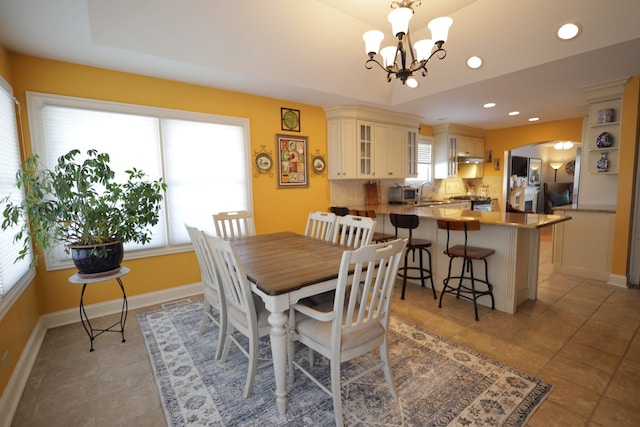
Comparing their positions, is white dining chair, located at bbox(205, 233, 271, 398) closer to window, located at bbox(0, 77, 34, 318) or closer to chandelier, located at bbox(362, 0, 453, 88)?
window, located at bbox(0, 77, 34, 318)

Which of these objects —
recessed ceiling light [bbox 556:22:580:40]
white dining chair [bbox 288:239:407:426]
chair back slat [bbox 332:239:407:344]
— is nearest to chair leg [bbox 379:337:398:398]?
white dining chair [bbox 288:239:407:426]

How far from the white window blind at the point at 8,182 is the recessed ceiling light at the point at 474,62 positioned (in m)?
4.35

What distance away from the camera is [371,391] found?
6.17 ft

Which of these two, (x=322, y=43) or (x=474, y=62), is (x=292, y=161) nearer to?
(x=322, y=43)

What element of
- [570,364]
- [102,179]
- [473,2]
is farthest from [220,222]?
[473,2]

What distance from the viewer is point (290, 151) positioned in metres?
4.29

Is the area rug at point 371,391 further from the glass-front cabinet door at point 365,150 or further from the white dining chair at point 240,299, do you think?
the glass-front cabinet door at point 365,150

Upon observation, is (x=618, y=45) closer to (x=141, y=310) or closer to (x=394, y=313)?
(x=394, y=313)

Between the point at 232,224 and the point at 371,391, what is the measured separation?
2.16 metres

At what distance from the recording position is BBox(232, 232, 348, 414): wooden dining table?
1.61 m

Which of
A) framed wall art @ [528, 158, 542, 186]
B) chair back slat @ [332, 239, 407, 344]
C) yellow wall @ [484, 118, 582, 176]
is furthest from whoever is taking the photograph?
framed wall art @ [528, 158, 542, 186]

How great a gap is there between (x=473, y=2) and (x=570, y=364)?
3.45 meters

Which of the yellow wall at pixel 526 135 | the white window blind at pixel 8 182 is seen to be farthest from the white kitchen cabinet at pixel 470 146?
the white window blind at pixel 8 182

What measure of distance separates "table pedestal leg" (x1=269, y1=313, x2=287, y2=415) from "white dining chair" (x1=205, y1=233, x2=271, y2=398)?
20 cm
